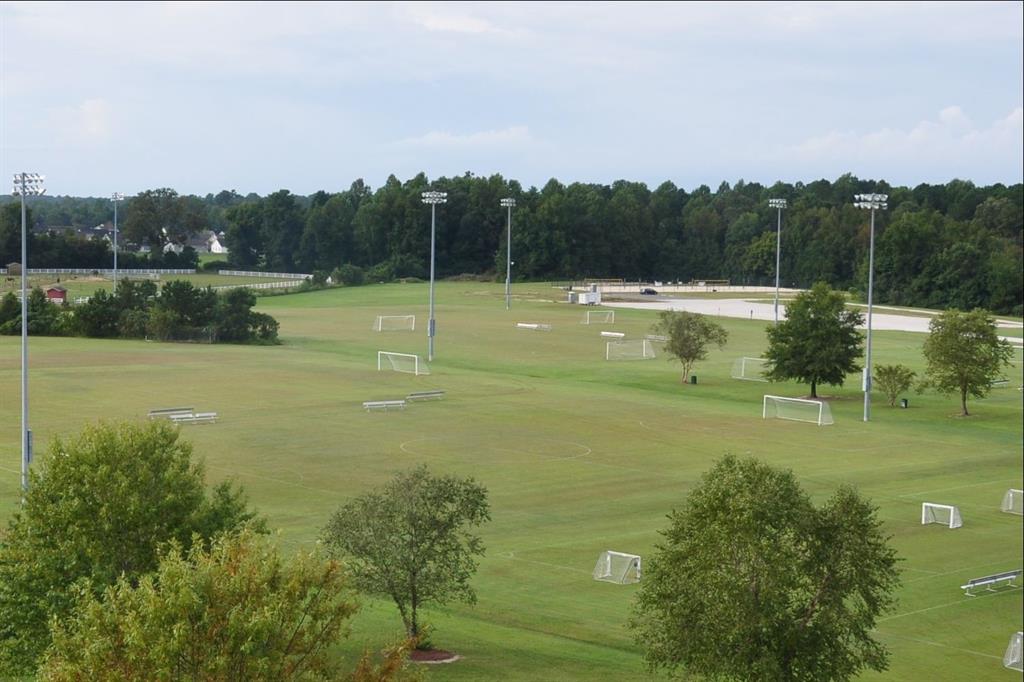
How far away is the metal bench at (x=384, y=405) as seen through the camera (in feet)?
206

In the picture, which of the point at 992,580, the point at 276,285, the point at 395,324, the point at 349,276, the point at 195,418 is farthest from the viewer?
the point at 349,276

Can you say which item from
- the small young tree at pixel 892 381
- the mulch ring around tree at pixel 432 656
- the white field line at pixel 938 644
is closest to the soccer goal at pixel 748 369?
the small young tree at pixel 892 381

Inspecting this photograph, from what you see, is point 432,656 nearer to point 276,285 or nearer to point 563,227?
point 276,285

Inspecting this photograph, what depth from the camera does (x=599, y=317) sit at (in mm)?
119188

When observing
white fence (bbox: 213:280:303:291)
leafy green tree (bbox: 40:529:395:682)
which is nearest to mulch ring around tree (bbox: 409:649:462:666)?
leafy green tree (bbox: 40:529:395:682)

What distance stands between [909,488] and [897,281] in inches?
4014

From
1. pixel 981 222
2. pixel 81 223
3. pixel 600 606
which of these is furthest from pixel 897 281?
pixel 600 606

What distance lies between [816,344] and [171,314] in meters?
44.4

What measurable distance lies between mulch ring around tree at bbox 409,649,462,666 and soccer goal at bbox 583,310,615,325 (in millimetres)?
86594

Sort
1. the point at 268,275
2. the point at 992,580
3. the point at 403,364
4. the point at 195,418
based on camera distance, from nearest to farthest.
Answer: the point at 992,580, the point at 195,418, the point at 403,364, the point at 268,275

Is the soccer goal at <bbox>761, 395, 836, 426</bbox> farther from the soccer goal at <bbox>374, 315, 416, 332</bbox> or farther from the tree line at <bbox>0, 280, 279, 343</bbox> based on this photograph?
the soccer goal at <bbox>374, 315, 416, 332</bbox>

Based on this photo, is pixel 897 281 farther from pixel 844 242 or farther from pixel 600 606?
pixel 600 606

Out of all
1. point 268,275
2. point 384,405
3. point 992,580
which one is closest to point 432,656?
point 992,580

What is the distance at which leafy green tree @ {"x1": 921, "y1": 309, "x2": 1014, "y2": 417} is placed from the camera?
67.4m
